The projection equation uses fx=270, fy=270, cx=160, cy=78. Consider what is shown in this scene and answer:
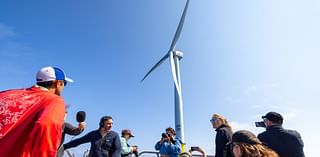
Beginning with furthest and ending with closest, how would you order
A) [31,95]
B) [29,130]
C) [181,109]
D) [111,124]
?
[181,109] → [111,124] → [31,95] → [29,130]

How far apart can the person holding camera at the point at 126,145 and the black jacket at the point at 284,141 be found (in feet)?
11.4

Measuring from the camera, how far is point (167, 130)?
7074 mm

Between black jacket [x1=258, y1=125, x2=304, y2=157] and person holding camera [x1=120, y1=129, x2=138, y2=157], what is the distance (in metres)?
3.48

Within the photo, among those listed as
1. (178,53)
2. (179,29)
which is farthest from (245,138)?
(178,53)

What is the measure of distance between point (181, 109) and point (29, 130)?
1597cm

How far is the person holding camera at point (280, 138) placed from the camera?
4.93 metres

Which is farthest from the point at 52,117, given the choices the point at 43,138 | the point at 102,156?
the point at 102,156

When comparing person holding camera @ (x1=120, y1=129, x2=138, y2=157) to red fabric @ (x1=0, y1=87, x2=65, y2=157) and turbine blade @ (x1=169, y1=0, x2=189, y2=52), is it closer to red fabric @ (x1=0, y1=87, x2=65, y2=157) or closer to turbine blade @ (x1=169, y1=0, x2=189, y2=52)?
red fabric @ (x1=0, y1=87, x2=65, y2=157)

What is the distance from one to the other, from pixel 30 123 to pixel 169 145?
5364 mm

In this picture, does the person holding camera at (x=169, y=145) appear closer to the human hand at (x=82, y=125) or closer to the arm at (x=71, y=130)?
the arm at (x=71, y=130)

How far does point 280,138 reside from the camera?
504 cm

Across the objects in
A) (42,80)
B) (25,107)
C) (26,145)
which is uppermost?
(42,80)

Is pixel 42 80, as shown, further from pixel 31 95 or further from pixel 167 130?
pixel 167 130

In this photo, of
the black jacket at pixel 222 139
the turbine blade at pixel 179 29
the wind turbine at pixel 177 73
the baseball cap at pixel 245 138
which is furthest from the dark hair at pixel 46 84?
the turbine blade at pixel 179 29
